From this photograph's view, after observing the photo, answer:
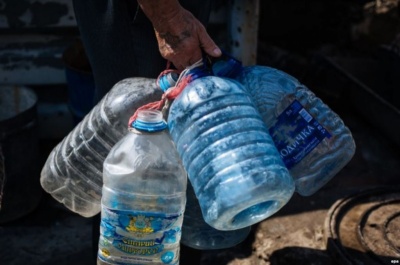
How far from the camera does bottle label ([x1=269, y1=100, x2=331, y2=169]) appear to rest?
2.04 metres

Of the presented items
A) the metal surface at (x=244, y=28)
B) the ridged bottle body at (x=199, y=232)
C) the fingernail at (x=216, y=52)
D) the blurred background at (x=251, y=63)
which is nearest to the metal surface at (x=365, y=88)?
the blurred background at (x=251, y=63)

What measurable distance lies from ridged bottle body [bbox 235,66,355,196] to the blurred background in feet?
2.35

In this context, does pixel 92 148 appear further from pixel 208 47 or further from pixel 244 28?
pixel 244 28

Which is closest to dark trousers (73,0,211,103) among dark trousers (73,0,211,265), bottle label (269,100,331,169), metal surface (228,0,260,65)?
dark trousers (73,0,211,265)

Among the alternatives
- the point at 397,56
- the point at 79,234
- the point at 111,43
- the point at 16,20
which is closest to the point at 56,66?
the point at 16,20

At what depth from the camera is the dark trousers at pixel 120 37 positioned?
226cm

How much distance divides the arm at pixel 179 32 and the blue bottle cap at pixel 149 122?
0.77ft

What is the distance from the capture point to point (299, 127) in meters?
2.04

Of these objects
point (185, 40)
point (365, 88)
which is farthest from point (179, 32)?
point (365, 88)

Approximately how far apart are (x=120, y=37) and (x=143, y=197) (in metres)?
0.65

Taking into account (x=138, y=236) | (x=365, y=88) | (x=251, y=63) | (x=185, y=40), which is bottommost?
(x=365, y=88)

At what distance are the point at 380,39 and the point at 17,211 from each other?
333 cm

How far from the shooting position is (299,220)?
134 inches

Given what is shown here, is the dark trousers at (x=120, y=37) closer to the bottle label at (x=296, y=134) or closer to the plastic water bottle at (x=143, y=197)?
the plastic water bottle at (x=143, y=197)
